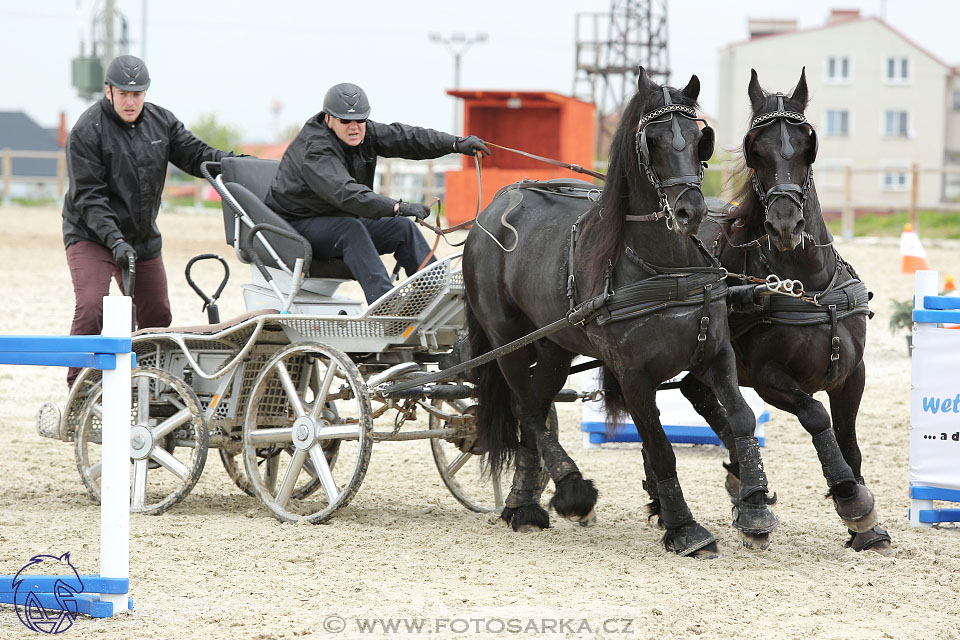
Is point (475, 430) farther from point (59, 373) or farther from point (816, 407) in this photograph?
point (59, 373)

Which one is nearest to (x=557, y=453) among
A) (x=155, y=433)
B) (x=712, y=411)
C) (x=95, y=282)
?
(x=712, y=411)

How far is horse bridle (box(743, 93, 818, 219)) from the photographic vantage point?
4391mm

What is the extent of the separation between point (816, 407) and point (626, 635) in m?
1.54

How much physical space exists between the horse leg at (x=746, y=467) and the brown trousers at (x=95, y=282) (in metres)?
2.88

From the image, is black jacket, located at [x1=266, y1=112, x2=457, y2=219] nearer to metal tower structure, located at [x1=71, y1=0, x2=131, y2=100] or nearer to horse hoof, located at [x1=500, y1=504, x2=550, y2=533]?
horse hoof, located at [x1=500, y1=504, x2=550, y2=533]

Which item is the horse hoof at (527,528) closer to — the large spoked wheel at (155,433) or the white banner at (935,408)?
the large spoked wheel at (155,433)

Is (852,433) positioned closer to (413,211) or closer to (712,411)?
(712,411)

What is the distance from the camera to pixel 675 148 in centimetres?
422

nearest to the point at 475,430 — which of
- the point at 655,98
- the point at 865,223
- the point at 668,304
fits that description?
the point at 668,304

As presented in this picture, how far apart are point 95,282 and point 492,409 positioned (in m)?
2.03

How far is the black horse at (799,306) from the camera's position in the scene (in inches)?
177

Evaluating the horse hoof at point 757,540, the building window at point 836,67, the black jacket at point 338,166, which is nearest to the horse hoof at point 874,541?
the horse hoof at point 757,540

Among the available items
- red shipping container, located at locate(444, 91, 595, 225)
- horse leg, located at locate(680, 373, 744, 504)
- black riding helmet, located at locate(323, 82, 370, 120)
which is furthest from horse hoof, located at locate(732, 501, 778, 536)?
red shipping container, located at locate(444, 91, 595, 225)

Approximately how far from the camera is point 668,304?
14.4 ft
